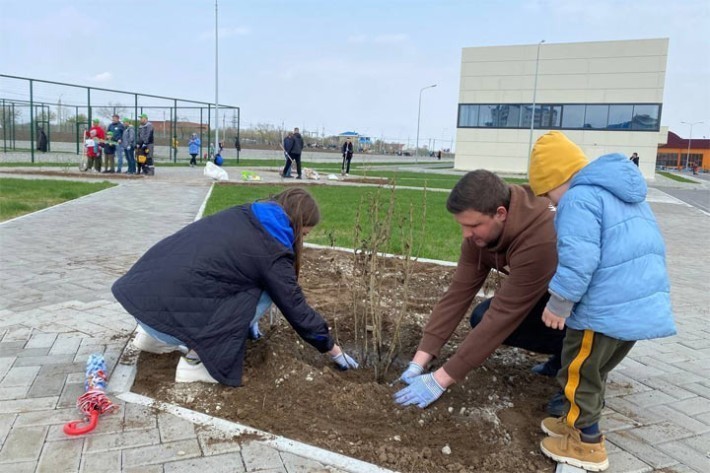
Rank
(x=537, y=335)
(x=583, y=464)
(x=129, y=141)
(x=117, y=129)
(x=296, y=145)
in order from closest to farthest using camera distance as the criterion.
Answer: (x=583, y=464) < (x=537, y=335) < (x=129, y=141) < (x=117, y=129) < (x=296, y=145)

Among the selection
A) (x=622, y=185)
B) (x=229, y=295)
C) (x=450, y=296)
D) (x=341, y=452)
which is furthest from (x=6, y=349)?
(x=622, y=185)

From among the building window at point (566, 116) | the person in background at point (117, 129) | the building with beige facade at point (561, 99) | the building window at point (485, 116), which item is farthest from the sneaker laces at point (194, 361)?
the building window at point (485, 116)

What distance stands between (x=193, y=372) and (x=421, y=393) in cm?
121

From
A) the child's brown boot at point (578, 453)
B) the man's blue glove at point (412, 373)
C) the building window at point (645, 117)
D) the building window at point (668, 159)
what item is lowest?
the child's brown boot at point (578, 453)

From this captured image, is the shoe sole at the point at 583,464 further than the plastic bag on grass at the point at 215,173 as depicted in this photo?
No

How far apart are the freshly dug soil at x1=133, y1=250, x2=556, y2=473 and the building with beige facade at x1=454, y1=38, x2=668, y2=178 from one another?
35239 millimetres

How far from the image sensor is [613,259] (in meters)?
2.24

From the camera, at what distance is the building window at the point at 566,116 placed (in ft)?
117

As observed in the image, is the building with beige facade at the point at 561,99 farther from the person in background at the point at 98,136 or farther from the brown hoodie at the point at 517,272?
the brown hoodie at the point at 517,272

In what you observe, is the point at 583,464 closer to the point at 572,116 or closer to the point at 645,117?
the point at 645,117

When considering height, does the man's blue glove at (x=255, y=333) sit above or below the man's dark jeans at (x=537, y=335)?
below

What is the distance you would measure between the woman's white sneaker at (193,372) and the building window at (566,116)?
38579 millimetres

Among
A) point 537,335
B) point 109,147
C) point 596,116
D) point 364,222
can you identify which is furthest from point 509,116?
point 537,335

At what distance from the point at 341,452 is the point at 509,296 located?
109cm
